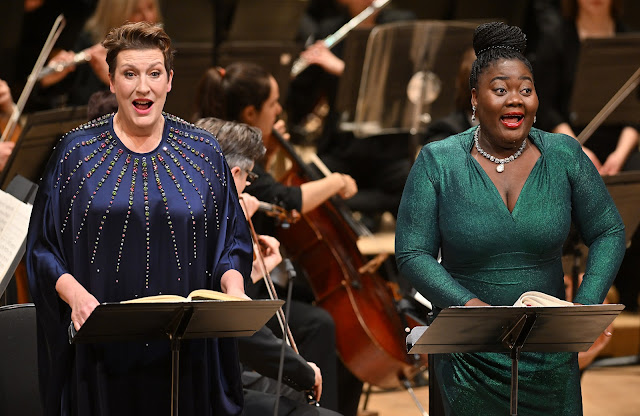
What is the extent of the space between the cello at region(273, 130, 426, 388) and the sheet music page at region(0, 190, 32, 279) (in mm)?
1226

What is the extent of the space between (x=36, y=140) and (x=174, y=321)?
1773 mm

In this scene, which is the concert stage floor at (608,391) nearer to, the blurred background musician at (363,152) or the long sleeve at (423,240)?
the blurred background musician at (363,152)

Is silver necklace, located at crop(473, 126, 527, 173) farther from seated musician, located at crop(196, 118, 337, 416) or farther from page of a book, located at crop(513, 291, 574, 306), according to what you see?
seated musician, located at crop(196, 118, 337, 416)

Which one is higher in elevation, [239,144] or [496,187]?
[239,144]

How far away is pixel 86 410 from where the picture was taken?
255 centimetres

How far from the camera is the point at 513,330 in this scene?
7.82ft

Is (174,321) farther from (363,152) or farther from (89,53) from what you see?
(363,152)

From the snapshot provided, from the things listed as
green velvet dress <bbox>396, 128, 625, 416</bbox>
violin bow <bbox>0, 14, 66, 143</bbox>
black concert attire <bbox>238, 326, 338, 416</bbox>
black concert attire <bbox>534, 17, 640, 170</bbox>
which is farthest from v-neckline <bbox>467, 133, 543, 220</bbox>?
black concert attire <bbox>534, 17, 640, 170</bbox>

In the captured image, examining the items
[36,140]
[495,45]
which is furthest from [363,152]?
[495,45]

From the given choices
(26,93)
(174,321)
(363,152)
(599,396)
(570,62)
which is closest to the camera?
(174,321)

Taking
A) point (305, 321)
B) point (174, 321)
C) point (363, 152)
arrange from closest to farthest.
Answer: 1. point (174, 321)
2. point (305, 321)
3. point (363, 152)

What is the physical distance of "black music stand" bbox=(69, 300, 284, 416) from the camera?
2.29 meters

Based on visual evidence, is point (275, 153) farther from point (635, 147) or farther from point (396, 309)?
point (635, 147)

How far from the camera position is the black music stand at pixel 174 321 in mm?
2289
